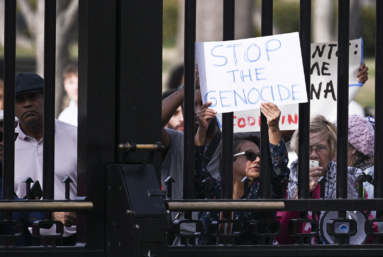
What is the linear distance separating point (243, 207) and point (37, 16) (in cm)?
557

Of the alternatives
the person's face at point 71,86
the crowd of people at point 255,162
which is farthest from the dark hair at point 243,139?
the person's face at point 71,86

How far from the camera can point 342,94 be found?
2.05 metres

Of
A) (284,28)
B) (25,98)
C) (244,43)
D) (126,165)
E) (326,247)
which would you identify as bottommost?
(326,247)

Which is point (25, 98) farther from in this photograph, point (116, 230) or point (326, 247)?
point (326, 247)

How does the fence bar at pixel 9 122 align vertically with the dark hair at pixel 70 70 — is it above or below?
below

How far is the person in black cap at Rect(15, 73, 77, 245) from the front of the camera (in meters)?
2.28


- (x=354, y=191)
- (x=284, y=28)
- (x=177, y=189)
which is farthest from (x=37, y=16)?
(x=354, y=191)

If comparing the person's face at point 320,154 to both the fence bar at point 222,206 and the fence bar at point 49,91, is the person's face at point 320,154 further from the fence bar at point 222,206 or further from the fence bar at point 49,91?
the fence bar at point 49,91

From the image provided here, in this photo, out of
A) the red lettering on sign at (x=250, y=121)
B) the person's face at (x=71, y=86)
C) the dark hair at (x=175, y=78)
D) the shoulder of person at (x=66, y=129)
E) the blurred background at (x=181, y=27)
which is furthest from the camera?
the blurred background at (x=181, y=27)

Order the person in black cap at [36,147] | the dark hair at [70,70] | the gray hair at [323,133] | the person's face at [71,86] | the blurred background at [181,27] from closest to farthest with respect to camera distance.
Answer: the person in black cap at [36,147] → the gray hair at [323,133] → the person's face at [71,86] → the dark hair at [70,70] → the blurred background at [181,27]

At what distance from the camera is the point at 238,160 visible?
3.25 m

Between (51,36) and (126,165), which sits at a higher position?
(51,36)

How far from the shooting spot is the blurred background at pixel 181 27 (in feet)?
20.3

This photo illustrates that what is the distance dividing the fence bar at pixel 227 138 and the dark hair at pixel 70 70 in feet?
11.7
